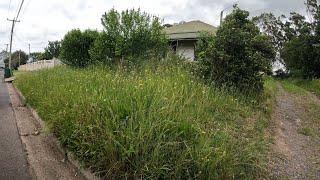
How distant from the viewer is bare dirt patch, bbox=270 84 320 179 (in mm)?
6159

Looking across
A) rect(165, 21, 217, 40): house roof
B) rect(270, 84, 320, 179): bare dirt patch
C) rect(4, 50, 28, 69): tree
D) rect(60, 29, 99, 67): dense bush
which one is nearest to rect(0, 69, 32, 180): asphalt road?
rect(270, 84, 320, 179): bare dirt patch

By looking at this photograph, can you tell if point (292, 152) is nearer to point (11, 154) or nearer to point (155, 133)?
point (155, 133)

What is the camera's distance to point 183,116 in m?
6.08

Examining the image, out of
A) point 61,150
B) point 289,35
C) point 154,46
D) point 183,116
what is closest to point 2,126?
point 61,150

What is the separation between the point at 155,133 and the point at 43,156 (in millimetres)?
2502

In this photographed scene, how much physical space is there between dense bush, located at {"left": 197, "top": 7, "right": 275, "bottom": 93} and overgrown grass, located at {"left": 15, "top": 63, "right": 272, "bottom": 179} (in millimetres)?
2716

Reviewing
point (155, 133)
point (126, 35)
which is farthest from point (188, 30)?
point (155, 133)

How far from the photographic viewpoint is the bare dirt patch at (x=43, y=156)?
6059mm

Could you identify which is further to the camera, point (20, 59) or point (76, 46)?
point (20, 59)

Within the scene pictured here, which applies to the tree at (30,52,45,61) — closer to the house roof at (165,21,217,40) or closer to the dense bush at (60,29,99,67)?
the house roof at (165,21,217,40)

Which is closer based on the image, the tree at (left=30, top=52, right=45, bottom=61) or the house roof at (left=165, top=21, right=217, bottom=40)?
the house roof at (left=165, top=21, right=217, bottom=40)

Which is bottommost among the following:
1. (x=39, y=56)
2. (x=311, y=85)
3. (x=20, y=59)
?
(x=20, y=59)

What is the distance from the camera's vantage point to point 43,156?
→ 23.0ft

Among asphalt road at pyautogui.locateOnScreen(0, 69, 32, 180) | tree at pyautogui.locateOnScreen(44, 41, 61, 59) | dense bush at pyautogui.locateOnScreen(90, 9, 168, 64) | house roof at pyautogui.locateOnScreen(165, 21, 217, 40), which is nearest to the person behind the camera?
asphalt road at pyautogui.locateOnScreen(0, 69, 32, 180)
